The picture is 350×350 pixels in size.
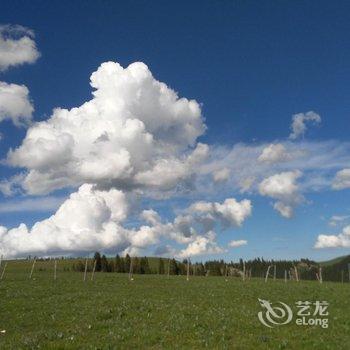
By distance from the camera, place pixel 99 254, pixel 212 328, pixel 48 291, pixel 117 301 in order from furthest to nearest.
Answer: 1. pixel 99 254
2. pixel 48 291
3. pixel 117 301
4. pixel 212 328

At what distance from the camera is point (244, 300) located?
129 ft

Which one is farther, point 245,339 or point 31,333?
point 31,333

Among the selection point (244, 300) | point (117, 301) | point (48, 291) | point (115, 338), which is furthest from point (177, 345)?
point (48, 291)

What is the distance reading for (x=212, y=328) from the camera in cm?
2481

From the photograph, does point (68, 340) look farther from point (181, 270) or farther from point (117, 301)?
point (181, 270)

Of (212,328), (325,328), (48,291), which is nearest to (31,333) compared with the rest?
(212,328)

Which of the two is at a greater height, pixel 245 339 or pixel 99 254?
pixel 99 254

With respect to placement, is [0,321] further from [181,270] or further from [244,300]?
[181,270]

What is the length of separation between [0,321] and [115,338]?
1074 centimetres

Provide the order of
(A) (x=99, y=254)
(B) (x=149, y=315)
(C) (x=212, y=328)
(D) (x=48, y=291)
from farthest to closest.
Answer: (A) (x=99, y=254), (D) (x=48, y=291), (B) (x=149, y=315), (C) (x=212, y=328)

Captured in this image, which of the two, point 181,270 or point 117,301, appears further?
point 181,270

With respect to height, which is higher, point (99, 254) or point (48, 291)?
point (99, 254)

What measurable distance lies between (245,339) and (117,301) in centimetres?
1631

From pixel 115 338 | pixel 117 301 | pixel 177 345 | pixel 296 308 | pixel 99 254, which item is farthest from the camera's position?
pixel 99 254
